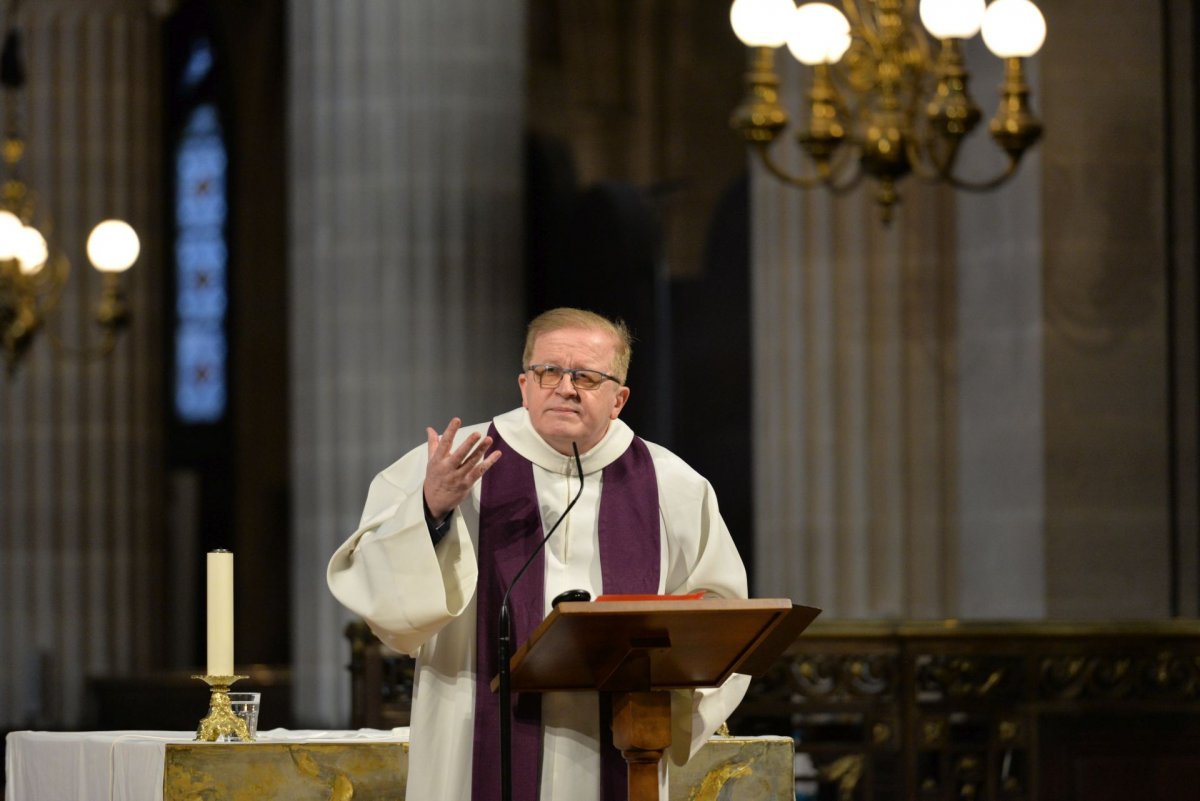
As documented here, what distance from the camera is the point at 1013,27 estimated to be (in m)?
7.50

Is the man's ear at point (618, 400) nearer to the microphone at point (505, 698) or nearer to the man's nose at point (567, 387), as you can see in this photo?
the man's nose at point (567, 387)

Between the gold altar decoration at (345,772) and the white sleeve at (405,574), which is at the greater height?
the white sleeve at (405,574)

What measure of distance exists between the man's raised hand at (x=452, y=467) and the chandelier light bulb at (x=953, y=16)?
13.9 ft

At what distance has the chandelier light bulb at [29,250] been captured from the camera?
34.4 feet

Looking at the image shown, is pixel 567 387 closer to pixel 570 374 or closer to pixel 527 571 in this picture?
pixel 570 374

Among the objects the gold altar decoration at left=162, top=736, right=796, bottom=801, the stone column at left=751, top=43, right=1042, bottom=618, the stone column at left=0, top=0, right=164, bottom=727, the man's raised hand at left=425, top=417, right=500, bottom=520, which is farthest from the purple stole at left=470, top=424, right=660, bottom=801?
the stone column at left=0, top=0, right=164, bottom=727

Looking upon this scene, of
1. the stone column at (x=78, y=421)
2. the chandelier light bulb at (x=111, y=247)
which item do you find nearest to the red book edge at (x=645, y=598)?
the chandelier light bulb at (x=111, y=247)

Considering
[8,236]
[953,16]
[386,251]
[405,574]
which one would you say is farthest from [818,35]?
[8,236]

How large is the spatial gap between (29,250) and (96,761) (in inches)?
251

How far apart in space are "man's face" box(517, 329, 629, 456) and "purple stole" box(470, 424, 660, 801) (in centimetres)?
18

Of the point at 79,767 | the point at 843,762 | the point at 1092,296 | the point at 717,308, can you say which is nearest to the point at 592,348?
the point at 79,767

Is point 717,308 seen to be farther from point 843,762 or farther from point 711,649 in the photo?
point 711,649

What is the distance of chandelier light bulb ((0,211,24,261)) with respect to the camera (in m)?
10.4

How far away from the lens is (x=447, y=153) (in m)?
10.6
